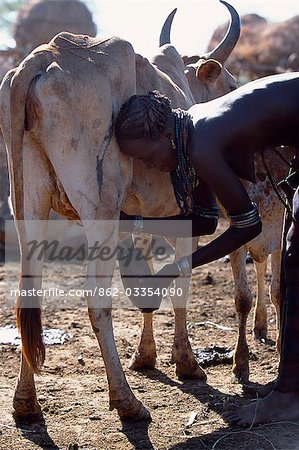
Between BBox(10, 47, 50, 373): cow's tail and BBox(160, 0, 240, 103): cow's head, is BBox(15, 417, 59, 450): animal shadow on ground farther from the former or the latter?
BBox(160, 0, 240, 103): cow's head

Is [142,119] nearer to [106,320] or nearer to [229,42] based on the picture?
[106,320]

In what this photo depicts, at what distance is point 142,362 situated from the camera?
218 inches

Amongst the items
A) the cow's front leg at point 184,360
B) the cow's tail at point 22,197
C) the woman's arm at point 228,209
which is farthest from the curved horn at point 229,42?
the woman's arm at point 228,209

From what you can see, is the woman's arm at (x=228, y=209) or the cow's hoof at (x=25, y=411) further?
the cow's hoof at (x=25, y=411)

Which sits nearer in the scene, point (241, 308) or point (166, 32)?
point (241, 308)

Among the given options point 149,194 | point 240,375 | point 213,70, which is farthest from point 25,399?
point 213,70

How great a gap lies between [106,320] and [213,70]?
7.61 ft

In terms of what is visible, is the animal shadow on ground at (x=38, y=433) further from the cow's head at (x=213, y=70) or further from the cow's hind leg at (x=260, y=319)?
the cow's head at (x=213, y=70)

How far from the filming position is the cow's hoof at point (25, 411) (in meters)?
4.45

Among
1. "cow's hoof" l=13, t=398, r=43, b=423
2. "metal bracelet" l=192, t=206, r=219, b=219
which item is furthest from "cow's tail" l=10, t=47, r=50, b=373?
"metal bracelet" l=192, t=206, r=219, b=219

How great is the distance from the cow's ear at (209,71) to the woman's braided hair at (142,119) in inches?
58.3

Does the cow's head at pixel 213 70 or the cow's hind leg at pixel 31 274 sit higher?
the cow's head at pixel 213 70

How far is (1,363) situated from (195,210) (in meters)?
1.72

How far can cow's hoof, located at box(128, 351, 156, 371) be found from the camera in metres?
5.53
